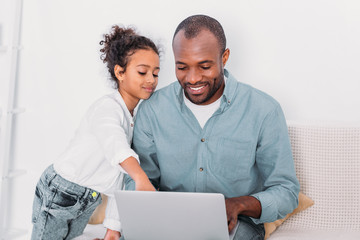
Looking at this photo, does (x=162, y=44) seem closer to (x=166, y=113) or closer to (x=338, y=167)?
(x=166, y=113)

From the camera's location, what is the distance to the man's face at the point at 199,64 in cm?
161

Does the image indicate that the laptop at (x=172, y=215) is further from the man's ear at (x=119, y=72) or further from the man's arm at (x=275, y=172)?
the man's ear at (x=119, y=72)

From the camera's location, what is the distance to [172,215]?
1.33 metres

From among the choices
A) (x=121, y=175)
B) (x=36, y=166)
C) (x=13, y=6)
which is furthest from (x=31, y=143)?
(x=121, y=175)

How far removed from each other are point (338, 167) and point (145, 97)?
0.79 meters

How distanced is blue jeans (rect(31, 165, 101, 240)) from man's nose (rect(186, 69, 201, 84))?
0.57 meters

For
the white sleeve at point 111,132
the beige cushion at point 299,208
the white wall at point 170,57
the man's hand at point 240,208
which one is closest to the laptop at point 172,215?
the man's hand at point 240,208

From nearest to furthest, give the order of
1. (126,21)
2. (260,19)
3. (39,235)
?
(39,235), (260,19), (126,21)

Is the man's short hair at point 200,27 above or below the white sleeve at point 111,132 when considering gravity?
above

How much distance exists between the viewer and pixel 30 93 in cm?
245

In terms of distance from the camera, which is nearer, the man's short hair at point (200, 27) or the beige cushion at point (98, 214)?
the man's short hair at point (200, 27)

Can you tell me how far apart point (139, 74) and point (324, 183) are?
0.83m

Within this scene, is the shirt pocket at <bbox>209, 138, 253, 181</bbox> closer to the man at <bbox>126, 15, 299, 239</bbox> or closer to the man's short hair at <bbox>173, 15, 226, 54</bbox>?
the man at <bbox>126, 15, 299, 239</bbox>

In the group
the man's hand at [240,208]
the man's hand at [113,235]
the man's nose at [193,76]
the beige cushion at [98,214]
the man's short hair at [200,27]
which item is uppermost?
the man's short hair at [200,27]
